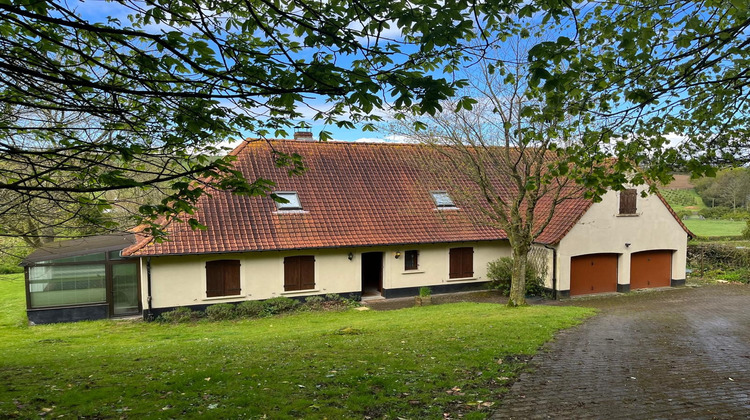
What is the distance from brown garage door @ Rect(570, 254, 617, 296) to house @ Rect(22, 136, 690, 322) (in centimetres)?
4

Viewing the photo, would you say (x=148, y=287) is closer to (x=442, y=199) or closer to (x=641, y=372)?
(x=442, y=199)

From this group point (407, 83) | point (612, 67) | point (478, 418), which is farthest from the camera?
point (612, 67)

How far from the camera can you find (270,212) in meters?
16.4

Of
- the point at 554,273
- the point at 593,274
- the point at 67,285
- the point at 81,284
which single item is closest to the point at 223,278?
the point at 81,284

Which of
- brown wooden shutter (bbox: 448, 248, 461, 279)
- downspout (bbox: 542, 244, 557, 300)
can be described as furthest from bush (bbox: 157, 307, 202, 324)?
downspout (bbox: 542, 244, 557, 300)

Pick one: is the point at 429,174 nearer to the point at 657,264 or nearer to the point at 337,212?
the point at 337,212

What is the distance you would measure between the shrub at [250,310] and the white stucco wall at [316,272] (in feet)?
1.53

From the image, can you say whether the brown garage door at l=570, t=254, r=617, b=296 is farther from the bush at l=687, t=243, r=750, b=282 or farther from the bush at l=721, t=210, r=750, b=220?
the bush at l=721, t=210, r=750, b=220

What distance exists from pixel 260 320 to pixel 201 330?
1.89 m

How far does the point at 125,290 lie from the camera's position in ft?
48.2

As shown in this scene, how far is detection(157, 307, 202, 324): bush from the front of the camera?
46.4ft

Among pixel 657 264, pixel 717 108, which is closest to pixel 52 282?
pixel 717 108

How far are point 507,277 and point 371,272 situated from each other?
5775 millimetres

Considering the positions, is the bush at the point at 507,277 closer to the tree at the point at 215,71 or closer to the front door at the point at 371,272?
the front door at the point at 371,272
